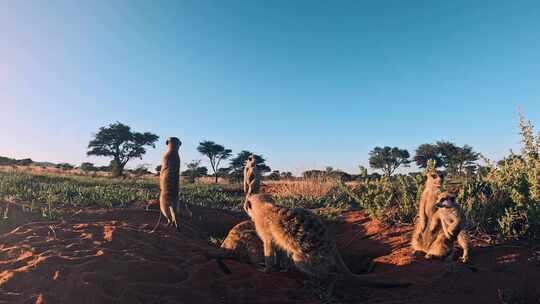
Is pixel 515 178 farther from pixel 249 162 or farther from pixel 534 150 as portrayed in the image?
pixel 249 162

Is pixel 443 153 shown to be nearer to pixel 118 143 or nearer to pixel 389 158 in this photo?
pixel 389 158

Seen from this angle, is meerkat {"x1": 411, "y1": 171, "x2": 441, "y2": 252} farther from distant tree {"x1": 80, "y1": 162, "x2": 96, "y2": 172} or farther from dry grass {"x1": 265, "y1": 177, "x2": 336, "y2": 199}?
distant tree {"x1": 80, "y1": 162, "x2": 96, "y2": 172}

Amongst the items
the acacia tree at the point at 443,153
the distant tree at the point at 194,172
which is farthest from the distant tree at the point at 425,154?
the distant tree at the point at 194,172

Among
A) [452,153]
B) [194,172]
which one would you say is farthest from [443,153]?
[194,172]

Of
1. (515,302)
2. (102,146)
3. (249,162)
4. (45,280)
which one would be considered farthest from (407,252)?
(102,146)

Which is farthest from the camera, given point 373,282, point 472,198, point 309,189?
point 309,189

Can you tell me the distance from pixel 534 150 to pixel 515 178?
751 millimetres

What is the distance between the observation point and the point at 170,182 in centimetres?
569

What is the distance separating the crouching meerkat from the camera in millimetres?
5676

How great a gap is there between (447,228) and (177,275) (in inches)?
118

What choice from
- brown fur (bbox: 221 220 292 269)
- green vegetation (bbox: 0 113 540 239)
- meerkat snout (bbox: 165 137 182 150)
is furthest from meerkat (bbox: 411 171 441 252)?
meerkat snout (bbox: 165 137 182 150)

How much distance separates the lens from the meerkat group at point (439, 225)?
361 centimetres

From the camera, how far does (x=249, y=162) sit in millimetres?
8469

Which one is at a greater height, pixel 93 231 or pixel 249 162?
pixel 249 162
